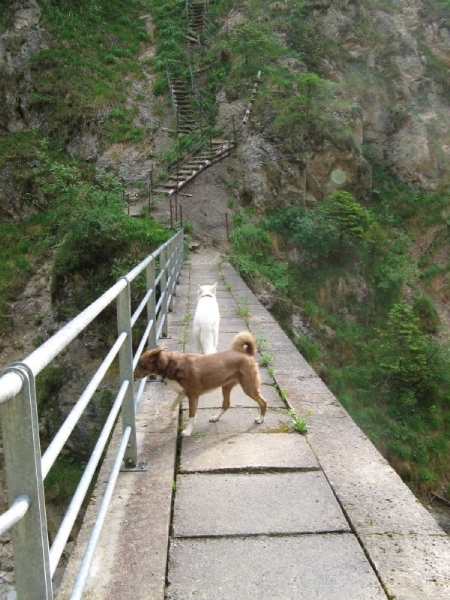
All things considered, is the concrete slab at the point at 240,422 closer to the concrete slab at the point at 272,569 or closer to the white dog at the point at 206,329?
the white dog at the point at 206,329

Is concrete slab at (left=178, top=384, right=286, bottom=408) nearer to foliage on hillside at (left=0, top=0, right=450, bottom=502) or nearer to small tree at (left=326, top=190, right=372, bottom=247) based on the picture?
foliage on hillside at (left=0, top=0, right=450, bottom=502)

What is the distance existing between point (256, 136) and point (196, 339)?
15021mm

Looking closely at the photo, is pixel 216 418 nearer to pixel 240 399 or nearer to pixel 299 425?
pixel 240 399

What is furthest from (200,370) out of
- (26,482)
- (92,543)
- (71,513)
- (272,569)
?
(26,482)

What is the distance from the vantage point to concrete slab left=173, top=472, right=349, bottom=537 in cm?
285

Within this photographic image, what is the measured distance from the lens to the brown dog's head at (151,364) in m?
3.88

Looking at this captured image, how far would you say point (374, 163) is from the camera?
21.6 m

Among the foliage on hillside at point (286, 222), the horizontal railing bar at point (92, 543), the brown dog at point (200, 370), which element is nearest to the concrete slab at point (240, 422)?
the brown dog at point (200, 370)

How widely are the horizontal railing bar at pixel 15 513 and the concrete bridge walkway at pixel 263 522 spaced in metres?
1.19

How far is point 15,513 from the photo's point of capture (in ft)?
4.41

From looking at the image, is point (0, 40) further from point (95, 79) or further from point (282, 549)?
point (282, 549)

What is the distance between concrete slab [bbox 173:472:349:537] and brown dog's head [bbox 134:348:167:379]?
855 millimetres

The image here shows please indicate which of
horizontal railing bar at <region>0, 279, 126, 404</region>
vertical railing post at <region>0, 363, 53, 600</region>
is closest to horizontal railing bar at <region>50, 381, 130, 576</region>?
vertical railing post at <region>0, 363, 53, 600</region>

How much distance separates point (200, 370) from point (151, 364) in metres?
0.38
